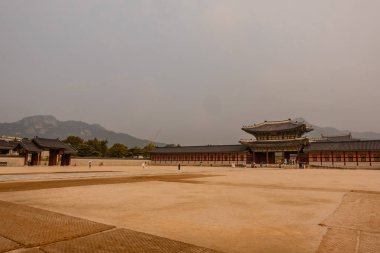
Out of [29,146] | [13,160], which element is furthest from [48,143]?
[13,160]

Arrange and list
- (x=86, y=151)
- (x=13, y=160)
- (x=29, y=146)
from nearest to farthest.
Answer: (x=29, y=146), (x=13, y=160), (x=86, y=151)

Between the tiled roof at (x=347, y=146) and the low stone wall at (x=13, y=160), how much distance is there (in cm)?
6350

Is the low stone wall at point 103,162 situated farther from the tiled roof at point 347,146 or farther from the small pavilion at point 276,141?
the tiled roof at point 347,146

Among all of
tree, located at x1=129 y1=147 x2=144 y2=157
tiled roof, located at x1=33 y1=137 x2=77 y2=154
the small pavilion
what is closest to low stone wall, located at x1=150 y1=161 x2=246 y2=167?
the small pavilion

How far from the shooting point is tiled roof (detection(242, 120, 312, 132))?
221 feet

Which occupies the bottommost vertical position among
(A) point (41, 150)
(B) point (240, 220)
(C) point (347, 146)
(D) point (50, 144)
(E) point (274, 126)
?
(B) point (240, 220)

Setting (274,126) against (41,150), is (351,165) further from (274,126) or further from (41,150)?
(41,150)

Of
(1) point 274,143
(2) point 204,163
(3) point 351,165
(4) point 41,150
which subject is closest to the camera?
(3) point 351,165

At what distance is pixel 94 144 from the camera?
103625 mm

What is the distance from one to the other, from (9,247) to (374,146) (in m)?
64.6

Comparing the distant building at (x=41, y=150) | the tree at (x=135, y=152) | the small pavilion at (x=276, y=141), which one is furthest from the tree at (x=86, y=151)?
the small pavilion at (x=276, y=141)

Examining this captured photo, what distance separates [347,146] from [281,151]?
14.5m

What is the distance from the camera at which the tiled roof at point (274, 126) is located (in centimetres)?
6724

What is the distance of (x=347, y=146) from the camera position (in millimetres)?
58031
